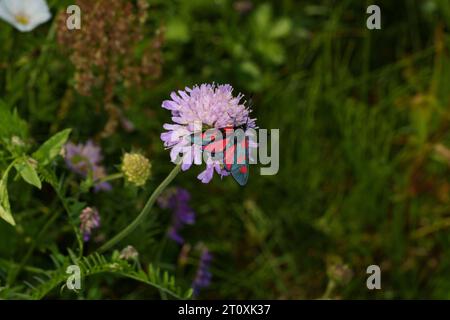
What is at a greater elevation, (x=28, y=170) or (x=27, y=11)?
(x=27, y=11)

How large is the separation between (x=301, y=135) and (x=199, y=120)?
1051mm

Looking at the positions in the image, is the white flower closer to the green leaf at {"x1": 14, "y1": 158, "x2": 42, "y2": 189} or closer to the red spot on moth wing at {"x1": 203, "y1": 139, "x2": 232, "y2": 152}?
the green leaf at {"x1": 14, "y1": 158, "x2": 42, "y2": 189}

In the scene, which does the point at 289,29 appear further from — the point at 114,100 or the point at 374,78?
the point at 114,100

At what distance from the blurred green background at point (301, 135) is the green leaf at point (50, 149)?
31 cm

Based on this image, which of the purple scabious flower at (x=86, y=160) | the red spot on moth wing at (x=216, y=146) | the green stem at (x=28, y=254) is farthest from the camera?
the purple scabious flower at (x=86, y=160)

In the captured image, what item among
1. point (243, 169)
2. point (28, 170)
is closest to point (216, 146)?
point (243, 169)

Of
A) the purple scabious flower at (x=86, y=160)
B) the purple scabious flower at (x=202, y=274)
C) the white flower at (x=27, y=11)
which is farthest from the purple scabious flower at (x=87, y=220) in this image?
the white flower at (x=27, y=11)

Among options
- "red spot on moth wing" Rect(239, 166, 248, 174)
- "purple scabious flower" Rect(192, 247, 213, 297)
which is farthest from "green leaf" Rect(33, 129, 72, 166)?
"purple scabious flower" Rect(192, 247, 213, 297)

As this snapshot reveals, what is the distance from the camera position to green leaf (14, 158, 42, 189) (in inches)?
51.3

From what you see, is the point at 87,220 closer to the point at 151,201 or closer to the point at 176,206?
the point at 151,201

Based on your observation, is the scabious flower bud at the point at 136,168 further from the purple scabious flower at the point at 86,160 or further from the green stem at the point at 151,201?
the purple scabious flower at the point at 86,160

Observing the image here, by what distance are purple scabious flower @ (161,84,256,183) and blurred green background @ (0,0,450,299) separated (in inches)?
19.6

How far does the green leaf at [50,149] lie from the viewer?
4.53 ft

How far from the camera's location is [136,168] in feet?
4.46
